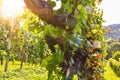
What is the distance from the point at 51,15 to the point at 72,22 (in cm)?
52

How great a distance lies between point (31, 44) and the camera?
56781 millimetres

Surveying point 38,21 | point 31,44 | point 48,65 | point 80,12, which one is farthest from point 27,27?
point 31,44

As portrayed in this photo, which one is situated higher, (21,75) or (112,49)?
(112,49)

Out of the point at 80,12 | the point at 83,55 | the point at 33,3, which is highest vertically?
the point at 33,3

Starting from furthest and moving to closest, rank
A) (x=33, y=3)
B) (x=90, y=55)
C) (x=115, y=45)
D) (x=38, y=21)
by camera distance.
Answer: (x=115, y=45) → (x=90, y=55) → (x=38, y=21) → (x=33, y=3)

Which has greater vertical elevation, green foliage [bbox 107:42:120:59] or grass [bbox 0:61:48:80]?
green foliage [bbox 107:42:120:59]

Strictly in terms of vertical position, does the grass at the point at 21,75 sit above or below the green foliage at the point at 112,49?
below

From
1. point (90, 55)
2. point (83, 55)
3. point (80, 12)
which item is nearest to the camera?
point (80, 12)

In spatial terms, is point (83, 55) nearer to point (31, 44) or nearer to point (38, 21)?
point (38, 21)

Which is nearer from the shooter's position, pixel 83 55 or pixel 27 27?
pixel 27 27

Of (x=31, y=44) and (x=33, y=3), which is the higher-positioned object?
(x=31, y=44)

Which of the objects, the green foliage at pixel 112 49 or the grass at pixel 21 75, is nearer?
the grass at pixel 21 75

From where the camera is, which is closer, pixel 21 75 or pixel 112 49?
pixel 21 75

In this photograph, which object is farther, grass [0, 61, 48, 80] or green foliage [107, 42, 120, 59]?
green foliage [107, 42, 120, 59]
